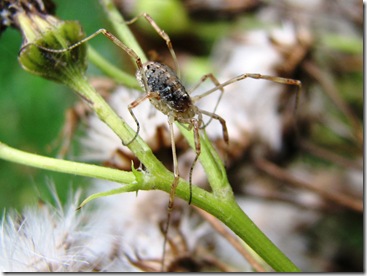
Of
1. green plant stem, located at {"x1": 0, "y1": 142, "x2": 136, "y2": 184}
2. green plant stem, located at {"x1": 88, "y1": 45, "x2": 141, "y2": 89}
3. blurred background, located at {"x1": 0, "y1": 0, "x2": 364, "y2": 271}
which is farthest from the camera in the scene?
A: blurred background, located at {"x1": 0, "y1": 0, "x2": 364, "y2": 271}

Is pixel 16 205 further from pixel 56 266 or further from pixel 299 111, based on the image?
pixel 299 111

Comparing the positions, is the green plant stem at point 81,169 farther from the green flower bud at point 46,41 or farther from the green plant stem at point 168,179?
the green flower bud at point 46,41

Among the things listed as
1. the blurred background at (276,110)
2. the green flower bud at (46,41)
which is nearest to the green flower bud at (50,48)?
the green flower bud at (46,41)

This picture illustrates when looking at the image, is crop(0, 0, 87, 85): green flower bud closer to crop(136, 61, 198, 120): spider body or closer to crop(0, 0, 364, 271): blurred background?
crop(136, 61, 198, 120): spider body

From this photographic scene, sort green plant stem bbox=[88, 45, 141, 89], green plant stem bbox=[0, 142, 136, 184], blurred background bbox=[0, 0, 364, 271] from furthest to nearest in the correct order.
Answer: blurred background bbox=[0, 0, 364, 271], green plant stem bbox=[88, 45, 141, 89], green plant stem bbox=[0, 142, 136, 184]

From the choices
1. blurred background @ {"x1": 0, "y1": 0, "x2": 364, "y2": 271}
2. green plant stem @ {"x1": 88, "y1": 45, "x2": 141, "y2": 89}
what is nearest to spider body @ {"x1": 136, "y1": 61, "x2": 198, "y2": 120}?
green plant stem @ {"x1": 88, "y1": 45, "x2": 141, "y2": 89}

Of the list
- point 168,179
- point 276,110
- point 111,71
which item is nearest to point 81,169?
point 168,179

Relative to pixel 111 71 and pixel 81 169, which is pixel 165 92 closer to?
pixel 111 71
